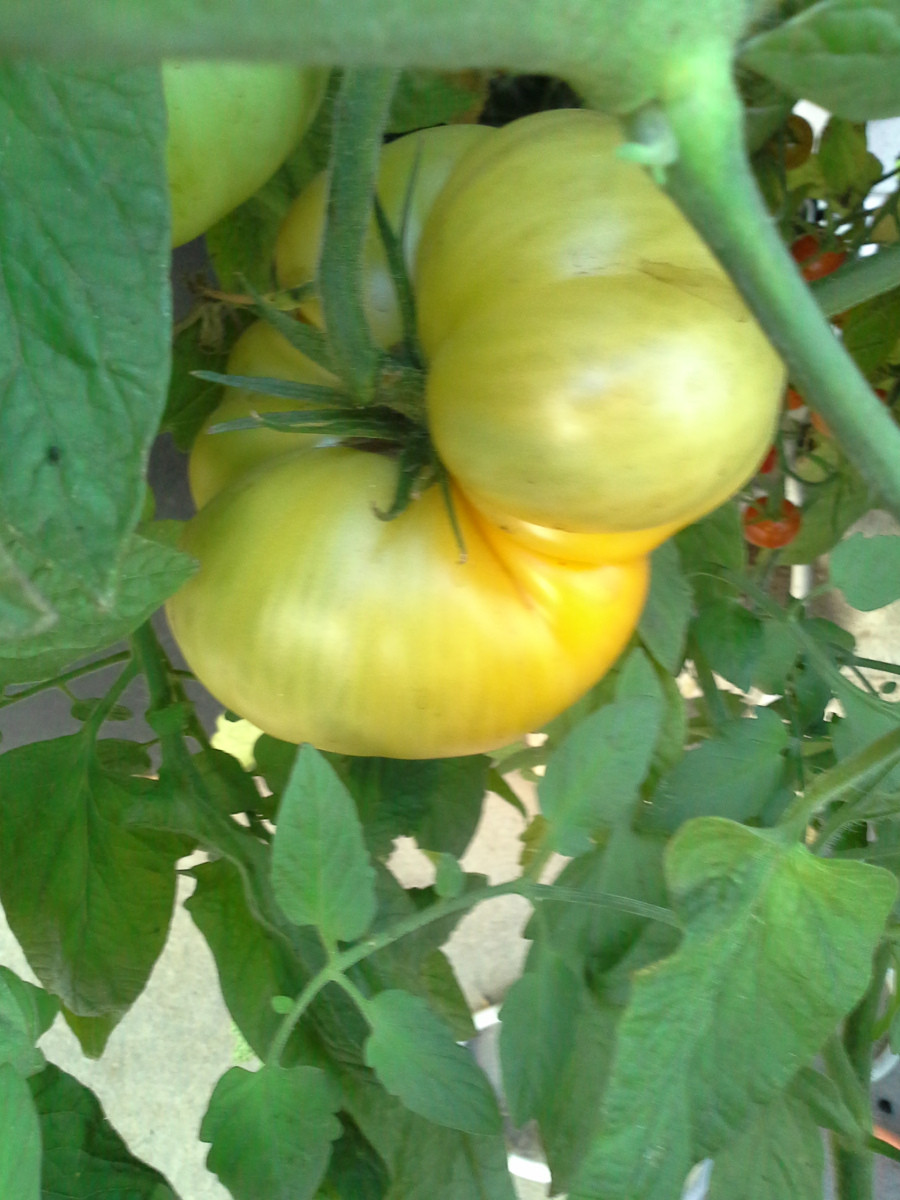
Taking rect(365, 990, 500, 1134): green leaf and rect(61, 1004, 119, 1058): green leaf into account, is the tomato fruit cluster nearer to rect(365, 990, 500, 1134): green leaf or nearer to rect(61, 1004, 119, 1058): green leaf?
rect(365, 990, 500, 1134): green leaf

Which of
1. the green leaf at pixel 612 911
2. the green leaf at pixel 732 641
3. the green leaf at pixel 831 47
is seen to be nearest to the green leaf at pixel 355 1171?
the green leaf at pixel 612 911

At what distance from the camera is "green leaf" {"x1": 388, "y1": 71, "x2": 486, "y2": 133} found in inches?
12.8

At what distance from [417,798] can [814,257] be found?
294mm

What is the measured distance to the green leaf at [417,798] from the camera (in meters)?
0.35

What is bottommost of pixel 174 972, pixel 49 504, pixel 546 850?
pixel 174 972

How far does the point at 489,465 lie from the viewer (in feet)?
0.74

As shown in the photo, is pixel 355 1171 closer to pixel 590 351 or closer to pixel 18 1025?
pixel 18 1025

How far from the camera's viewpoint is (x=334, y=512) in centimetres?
26

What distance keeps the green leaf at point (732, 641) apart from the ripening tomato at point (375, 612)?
0.25 ft

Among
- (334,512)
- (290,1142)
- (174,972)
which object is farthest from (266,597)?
(174,972)

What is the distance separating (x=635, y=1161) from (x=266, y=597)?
0.53 feet

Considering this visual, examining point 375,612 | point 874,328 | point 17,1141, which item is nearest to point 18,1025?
point 17,1141

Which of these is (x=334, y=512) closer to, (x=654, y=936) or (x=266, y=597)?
(x=266, y=597)

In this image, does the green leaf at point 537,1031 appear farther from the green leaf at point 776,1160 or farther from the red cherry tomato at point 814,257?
the red cherry tomato at point 814,257
